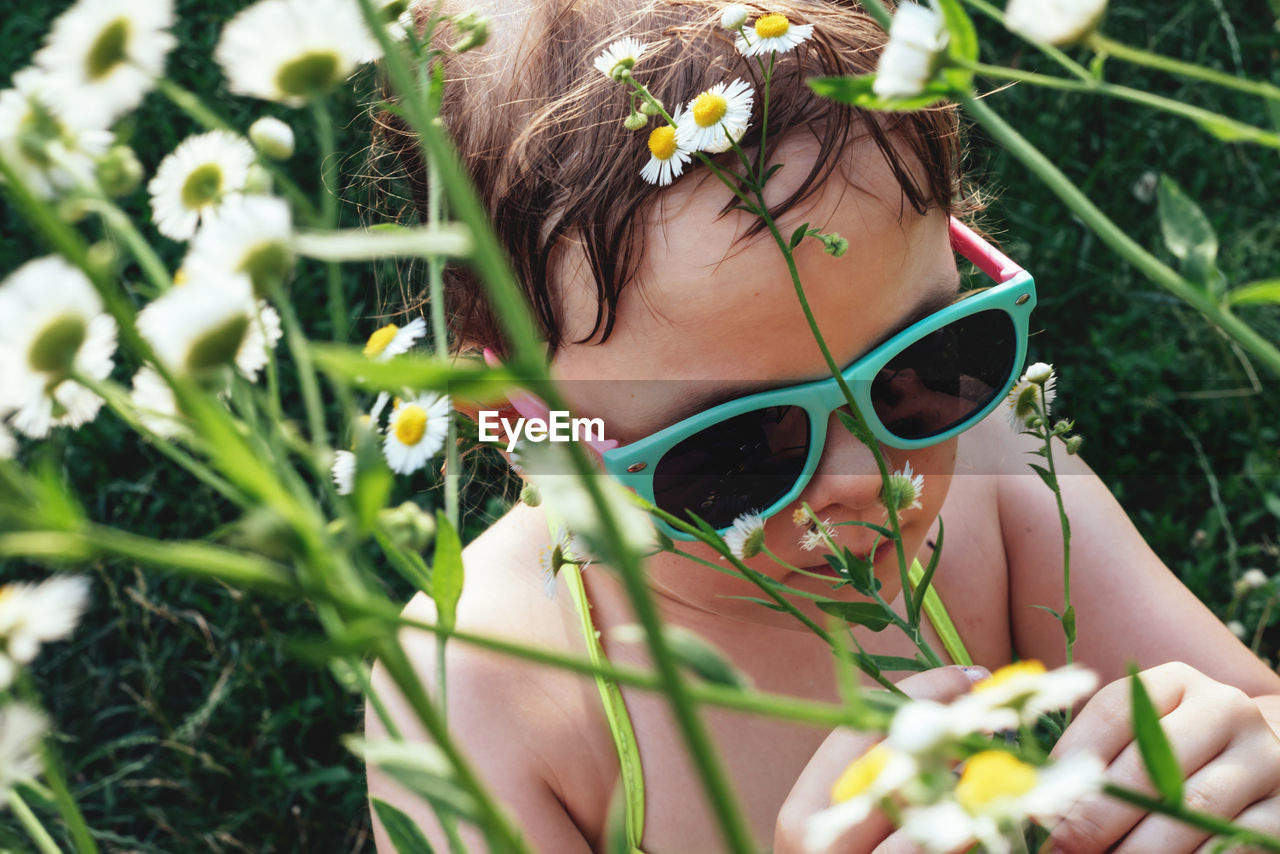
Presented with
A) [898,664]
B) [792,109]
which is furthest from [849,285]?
[898,664]

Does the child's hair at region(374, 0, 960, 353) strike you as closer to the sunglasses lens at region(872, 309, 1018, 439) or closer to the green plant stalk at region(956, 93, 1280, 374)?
the sunglasses lens at region(872, 309, 1018, 439)

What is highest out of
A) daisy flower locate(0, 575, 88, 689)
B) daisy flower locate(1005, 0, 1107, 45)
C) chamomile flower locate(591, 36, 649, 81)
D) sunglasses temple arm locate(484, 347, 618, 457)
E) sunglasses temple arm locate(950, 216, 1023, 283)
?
daisy flower locate(1005, 0, 1107, 45)

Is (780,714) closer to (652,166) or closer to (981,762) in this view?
(981,762)

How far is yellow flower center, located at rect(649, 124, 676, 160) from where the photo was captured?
0.53 m

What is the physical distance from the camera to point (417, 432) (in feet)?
1.04

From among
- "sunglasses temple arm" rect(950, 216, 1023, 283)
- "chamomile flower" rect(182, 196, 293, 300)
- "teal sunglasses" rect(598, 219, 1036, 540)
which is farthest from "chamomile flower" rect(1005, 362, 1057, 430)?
"chamomile flower" rect(182, 196, 293, 300)

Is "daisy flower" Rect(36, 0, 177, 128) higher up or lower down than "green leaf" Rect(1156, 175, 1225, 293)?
higher up

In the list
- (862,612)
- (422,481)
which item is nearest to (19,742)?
(862,612)

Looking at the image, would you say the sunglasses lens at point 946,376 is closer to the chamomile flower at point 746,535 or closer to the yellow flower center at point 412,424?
the chamomile flower at point 746,535

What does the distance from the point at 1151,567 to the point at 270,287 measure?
836mm

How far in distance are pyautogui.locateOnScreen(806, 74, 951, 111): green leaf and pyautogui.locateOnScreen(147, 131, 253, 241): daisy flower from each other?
0.38 ft

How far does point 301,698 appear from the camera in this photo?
3.82ft

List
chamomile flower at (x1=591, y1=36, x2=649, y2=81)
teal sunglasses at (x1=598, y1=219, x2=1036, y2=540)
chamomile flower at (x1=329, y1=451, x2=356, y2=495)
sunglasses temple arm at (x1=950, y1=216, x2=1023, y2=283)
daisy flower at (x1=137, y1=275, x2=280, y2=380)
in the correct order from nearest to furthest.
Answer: daisy flower at (x1=137, y1=275, x2=280, y2=380)
chamomile flower at (x1=329, y1=451, x2=356, y2=495)
chamomile flower at (x1=591, y1=36, x2=649, y2=81)
teal sunglasses at (x1=598, y1=219, x2=1036, y2=540)
sunglasses temple arm at (x1=950, y1=216, x2=1023, y2=283)

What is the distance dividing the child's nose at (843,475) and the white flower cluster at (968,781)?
1.42ft
